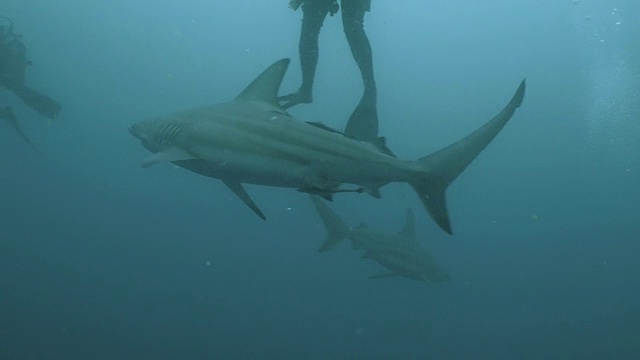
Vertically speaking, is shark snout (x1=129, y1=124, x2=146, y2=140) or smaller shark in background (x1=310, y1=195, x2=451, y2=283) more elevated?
shark snout (x1=129, y1=124, x2=146, y2=140)

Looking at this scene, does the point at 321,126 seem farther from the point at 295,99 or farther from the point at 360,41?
the point at 360,41

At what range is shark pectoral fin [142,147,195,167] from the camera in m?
4.66

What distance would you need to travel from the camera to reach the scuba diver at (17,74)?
40.9 feet

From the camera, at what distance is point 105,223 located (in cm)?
4606

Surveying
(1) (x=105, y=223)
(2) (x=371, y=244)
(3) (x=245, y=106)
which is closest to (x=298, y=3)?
(3) (x=245, y=106)

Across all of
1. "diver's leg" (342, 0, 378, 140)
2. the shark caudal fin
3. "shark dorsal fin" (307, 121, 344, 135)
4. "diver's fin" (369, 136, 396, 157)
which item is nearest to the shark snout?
"shark dorsal fin" (307, 121, 344, 135)

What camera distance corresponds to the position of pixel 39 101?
12.6m

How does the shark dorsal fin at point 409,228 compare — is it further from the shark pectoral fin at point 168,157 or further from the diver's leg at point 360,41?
the shark pectoral fin at point 168,157

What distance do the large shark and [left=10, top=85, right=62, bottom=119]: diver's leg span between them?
8.94 meters

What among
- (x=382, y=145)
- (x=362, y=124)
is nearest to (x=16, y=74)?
(x=362, y=124)

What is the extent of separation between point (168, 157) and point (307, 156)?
1.21m

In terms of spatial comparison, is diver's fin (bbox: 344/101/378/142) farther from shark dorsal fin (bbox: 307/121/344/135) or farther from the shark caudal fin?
the shark caudal fin

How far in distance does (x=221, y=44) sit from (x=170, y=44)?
11.2m

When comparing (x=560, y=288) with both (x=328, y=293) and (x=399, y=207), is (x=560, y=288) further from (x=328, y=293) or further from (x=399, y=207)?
(x=399, y=207)
